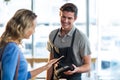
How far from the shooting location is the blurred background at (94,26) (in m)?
5.18

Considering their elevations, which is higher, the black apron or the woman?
the woman

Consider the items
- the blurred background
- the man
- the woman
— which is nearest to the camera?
the woman

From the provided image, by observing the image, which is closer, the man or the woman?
the woman

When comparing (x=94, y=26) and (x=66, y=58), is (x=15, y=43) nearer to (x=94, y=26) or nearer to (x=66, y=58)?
(x=66, y=58)

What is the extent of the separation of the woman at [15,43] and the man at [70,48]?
2.20 ft

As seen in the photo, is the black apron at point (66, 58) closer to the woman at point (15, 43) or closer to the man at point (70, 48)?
the man at point (70, 48)

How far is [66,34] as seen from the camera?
8.67ft

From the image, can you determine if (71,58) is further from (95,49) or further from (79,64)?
(95,49)

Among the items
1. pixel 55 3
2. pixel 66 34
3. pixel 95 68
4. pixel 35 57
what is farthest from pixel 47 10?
pixel 66 34

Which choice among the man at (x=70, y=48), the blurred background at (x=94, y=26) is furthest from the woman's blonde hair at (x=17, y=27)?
the blurred background at (x=94, y=26)

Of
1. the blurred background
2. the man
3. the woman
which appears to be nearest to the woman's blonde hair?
the woman

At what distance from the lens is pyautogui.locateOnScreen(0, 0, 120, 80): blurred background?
5.18 m

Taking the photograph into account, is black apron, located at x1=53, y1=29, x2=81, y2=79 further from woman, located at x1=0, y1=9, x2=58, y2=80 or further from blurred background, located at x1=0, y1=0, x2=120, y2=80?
blurred background, located at x1=0, y1=0, x2=120, y2=80

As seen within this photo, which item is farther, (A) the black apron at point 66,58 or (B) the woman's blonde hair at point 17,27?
(A) the black apron at point 66,58
